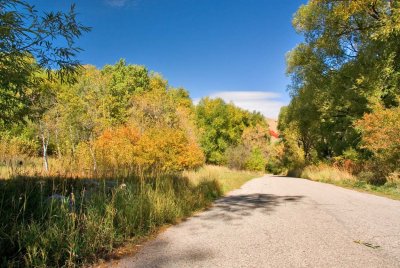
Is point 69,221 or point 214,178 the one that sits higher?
point 69,221

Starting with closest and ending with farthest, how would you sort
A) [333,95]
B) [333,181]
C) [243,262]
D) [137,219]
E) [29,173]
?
[243,262], [137,219], [29,173], [333,181], [333,95]

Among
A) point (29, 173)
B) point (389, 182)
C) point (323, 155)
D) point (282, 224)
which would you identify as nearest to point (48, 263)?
point (29, 173)

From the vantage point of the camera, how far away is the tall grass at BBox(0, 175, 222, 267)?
4.07 meters

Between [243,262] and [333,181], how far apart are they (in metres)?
19.0

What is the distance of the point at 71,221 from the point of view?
4551mm

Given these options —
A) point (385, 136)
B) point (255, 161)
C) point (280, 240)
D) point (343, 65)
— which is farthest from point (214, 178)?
point (255, 161)

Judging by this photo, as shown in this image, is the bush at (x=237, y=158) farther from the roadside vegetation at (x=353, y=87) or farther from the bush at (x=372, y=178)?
the bush at (x=372, y=178)

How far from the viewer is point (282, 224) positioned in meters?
6.67

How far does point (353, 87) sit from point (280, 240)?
62.1ft

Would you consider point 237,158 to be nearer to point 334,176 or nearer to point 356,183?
point 334,176

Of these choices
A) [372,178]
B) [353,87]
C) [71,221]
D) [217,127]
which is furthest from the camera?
[217,127]

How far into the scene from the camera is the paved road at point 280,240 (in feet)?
14.6

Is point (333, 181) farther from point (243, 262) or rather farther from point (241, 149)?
point (241, 149)

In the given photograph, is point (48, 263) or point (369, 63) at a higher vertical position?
point (369, 63)
